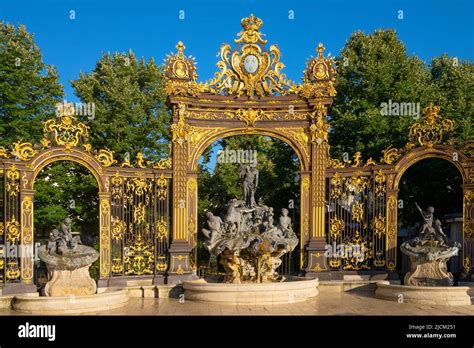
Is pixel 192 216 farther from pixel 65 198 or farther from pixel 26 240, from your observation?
pixel 65 198

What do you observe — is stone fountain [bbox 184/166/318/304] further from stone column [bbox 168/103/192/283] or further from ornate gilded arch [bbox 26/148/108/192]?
ornate gilded arch [bbox 26/148/108/192]

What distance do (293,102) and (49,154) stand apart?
661 centimetres

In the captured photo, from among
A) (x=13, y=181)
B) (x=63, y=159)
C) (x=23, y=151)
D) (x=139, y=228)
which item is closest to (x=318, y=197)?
(x=139, y=228)

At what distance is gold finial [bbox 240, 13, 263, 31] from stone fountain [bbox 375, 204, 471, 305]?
268 inches

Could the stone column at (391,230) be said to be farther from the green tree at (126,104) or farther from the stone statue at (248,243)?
the green tree at (126,104)

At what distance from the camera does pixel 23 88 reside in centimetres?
1972

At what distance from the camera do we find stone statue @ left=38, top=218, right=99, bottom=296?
11.9 metres

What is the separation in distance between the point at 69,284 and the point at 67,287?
2.9 inches

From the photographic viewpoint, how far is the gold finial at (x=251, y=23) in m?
15.5

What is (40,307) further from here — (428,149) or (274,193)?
(274,193)

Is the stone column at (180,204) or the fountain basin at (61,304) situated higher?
the stone column at (180,204)

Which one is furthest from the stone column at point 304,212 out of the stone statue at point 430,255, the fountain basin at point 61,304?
the fountain basin at point 61,304

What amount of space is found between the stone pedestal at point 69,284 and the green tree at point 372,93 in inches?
456
